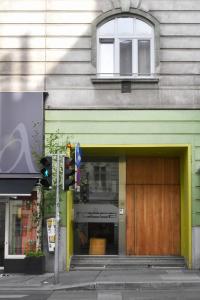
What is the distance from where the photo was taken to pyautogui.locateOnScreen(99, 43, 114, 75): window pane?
1830 centimetres

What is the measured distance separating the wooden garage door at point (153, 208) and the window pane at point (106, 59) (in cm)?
294

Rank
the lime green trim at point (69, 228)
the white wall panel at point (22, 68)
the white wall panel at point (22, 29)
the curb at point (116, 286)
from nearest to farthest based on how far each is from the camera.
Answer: the curb at point (116, 286) < the lime green trim at point (69, 228) < the white wall panel at point (22, 68) < the white wall panel at point (22, 29)

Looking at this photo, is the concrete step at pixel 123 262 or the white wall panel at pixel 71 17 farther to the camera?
the white wall panel at pixel 71 17

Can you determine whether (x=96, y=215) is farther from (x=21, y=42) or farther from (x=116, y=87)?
(x=21, y=42)

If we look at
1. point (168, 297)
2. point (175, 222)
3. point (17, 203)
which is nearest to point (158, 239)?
point (175, 222)

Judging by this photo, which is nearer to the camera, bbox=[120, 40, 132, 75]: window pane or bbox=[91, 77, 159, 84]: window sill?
bbox=[91, 77, 159, 84]: window sill

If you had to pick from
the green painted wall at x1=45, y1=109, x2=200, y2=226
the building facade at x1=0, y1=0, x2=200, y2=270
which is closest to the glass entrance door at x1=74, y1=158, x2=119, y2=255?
the building facade at x1=0, y1=0, x2=200, y2=270

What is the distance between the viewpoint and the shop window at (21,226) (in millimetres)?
17656

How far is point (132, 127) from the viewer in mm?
17766

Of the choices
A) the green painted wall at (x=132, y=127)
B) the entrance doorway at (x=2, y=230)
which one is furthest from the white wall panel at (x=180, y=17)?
the entrance doorway at (x=2, y=230)

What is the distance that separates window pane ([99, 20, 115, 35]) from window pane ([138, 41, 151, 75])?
3.04 ft

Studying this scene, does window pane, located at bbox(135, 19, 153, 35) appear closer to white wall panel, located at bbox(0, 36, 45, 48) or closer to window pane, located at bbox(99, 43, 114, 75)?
window pane, located at bbox(99, 43, 114, 75)

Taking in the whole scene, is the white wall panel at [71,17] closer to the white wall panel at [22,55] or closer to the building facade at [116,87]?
the building facade at [116,87]

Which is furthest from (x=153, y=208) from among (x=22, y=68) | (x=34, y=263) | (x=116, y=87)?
(x=22, y=68)
